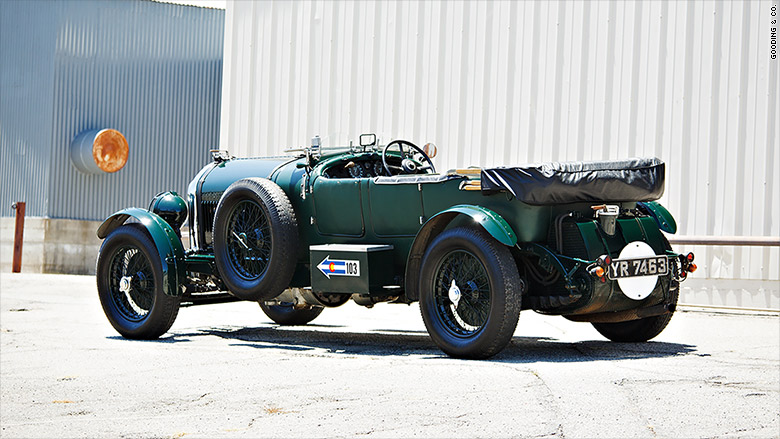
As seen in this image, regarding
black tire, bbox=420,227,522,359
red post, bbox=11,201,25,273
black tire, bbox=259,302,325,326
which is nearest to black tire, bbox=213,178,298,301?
black tire, bbox=420,227,522,359

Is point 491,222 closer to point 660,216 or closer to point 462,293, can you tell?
point 462,293

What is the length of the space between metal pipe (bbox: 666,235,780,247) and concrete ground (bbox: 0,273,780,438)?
3.33 metres

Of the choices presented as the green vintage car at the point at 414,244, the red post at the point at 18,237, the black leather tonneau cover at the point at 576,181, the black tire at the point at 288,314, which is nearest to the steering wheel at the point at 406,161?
the green vintage car at the point at 414,244

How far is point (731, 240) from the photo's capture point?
12.6 metres

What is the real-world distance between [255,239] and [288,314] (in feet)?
6.63

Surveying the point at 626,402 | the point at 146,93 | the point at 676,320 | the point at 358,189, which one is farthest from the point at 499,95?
the point at 146,93

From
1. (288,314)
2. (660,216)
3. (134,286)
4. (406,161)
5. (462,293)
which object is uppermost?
(406,161)

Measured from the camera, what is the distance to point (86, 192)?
23.3 meters

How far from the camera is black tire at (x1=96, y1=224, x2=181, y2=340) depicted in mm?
8672

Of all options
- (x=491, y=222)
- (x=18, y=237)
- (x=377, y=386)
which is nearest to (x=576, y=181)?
(x=491, y=222)

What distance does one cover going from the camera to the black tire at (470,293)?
6.68 metres

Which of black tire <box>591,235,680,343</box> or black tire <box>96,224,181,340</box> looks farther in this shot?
black tire <box>96,224,181,340</box>

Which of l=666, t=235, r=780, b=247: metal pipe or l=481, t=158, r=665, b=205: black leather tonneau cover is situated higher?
l=481, t=158, r=665, b=205: black leather tonneau cover

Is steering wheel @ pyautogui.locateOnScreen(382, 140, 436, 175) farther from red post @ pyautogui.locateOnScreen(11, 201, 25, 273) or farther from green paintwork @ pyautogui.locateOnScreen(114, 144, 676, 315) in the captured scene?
red post @ pyautogui.locateOnScreen(11, 201, 25, 273)
